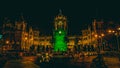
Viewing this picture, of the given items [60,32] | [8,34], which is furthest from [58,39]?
[8,34]

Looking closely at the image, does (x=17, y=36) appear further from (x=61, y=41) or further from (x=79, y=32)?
(x=79, y=32)

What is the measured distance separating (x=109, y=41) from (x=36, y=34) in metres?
68.6

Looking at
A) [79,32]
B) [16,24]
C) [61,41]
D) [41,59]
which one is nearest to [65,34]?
[61,41]

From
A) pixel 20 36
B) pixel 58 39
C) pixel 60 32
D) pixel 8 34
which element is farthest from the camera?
pixel 60 32

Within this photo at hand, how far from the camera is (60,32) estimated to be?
156 meters

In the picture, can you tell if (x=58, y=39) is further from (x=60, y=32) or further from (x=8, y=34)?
(x=8, y=34)

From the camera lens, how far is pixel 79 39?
158 meters

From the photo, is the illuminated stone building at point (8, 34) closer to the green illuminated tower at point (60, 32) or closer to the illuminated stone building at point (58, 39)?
the illuminated stone building at point (58, 39)

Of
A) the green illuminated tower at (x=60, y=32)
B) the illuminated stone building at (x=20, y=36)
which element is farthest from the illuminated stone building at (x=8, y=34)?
the green illuminated tower at (x=60, y=32)

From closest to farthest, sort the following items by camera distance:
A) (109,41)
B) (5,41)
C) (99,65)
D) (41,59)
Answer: (99,65) → (41,59) → (109,41) → (5,41)

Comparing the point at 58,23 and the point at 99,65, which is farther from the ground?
the point at 58,23

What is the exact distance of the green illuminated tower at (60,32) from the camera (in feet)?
505

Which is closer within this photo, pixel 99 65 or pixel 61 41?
pixel 99 65

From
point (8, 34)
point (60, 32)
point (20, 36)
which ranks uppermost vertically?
point (60, 32)
